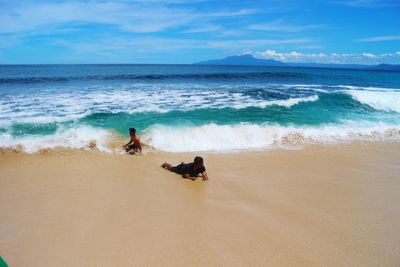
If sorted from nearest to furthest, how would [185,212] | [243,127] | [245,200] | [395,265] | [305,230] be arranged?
[395,265] < [305,230] < [185,212] < [245,200] < [243,127]

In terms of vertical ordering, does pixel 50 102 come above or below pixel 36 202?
above

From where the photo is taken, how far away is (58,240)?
14.8 ft

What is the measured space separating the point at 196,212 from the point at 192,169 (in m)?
1.76

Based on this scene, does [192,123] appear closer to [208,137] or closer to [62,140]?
[208,137]

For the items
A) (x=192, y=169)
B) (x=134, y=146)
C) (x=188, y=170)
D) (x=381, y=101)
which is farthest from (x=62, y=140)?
(x=381, y=101)

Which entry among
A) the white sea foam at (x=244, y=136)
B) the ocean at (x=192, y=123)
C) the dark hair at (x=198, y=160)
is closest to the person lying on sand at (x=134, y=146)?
the ocean at (x=192, y=123)

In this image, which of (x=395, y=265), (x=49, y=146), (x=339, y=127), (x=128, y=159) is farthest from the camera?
(x=339, y=127)

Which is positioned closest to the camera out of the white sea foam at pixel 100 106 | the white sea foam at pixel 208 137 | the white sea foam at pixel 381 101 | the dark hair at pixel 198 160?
the dark hair at pixel 198 160

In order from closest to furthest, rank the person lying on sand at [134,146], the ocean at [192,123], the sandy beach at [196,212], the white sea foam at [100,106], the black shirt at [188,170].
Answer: the sandy beach at [196,212] < the black shirt at [188,170] < the person lying on sand at [134,146] < the ocean at [192,123] < the white sea foam at [100,106]

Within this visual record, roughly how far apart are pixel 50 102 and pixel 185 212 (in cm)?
1378

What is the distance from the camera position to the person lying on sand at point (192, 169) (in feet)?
22.9

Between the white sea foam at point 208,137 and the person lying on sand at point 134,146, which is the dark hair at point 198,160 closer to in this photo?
the person lying on sand at point 134,146

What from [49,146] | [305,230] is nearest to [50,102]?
[49,146]

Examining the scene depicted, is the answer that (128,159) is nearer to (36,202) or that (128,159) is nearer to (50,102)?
(36,202)
